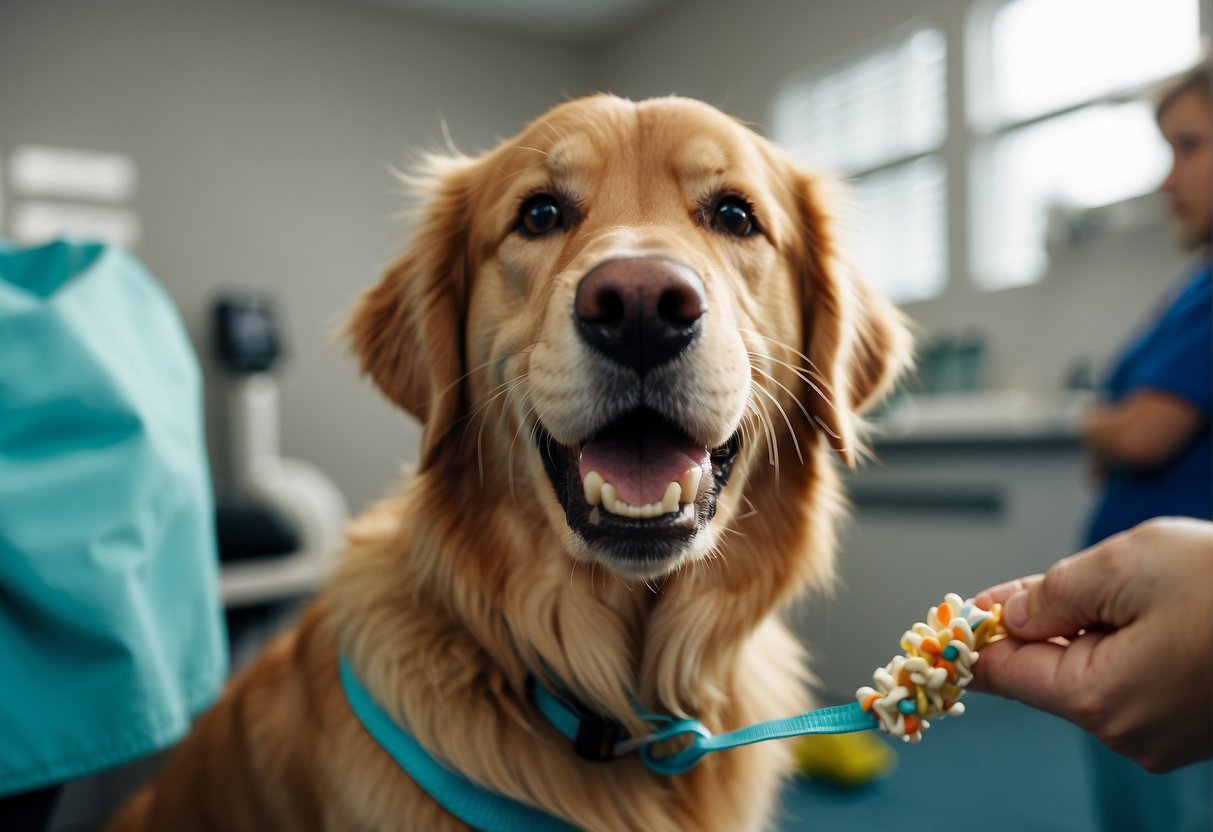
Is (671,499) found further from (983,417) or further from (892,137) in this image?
(892,137)

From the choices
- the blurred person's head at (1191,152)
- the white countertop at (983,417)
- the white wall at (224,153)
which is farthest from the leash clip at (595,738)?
the white wall at (224,153)

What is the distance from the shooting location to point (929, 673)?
627 millimetres

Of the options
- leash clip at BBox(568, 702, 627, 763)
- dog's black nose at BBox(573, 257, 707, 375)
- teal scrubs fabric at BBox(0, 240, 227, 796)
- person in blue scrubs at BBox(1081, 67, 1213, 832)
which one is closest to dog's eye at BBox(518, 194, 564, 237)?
dog's black nose at BBox(573, 257, 707, 375)

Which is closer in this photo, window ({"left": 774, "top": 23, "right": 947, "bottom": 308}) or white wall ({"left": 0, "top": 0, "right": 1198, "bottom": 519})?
white wall ({"left": 0, "top": 0, "right": 1198, "bottom": 519})

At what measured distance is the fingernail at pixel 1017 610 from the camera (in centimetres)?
66

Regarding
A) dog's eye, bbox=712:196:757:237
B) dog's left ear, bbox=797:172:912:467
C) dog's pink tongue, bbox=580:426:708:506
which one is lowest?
dog's pink tongue, bbox=580:426:708:506

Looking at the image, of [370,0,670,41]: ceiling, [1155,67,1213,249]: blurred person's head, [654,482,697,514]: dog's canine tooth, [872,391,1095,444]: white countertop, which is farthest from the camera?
[872,391,1095,444]: white countertop

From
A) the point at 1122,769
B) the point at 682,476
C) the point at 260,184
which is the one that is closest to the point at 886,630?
the point at 682,476

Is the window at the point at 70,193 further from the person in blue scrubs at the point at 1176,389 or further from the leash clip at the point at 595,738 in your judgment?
the person in blue scrubs at the point at 1176,389

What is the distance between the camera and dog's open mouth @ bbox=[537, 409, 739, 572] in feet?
2.67

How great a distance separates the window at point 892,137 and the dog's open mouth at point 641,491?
1310 millimetres

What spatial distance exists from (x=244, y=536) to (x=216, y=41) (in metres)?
2.74

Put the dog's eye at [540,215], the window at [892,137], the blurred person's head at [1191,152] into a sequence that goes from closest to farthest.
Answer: the dog's eye at [540,215] < the blurred person's head at [1191,152] < the window at [892,137]

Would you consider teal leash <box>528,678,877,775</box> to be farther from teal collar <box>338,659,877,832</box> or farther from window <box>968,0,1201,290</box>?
window <box>968,0,1201,290</box>
